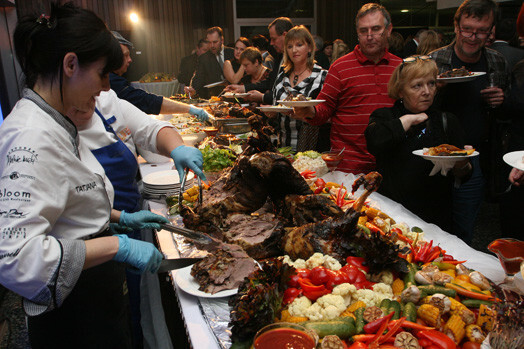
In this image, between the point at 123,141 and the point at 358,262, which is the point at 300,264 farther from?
the point at 123,141

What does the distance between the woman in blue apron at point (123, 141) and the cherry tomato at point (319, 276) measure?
1.13 meters

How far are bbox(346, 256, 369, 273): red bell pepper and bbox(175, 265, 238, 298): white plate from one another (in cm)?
58

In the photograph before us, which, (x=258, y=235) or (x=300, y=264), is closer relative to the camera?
(x=300, y=264)

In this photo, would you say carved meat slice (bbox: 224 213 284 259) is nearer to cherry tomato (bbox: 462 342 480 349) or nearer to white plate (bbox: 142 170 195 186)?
cherry tomato (bbox: 462 342 480 349)

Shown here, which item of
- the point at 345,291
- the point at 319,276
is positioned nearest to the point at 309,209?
the point at 319,276

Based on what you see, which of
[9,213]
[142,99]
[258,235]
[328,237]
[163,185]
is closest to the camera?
[9,213]

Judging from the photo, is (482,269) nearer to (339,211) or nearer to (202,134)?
(339,211)

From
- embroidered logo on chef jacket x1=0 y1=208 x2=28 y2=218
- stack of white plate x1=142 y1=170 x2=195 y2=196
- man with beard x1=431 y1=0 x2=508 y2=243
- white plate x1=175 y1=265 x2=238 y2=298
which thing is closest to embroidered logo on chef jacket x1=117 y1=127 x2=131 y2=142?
stack of white plate x1=142 y1=170 x2=195 y2=196

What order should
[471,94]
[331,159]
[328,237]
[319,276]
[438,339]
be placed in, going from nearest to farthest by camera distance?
[438,339] → [319,276] → [328,237] → [331,159] → [471,94]

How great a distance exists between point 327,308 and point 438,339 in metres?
0.41

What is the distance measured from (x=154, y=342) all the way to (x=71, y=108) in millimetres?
Answer: 1671

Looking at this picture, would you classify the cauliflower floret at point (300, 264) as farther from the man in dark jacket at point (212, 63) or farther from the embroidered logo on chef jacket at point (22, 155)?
the man in dark jacket at point (212, 63)

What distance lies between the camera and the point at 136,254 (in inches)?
63.7

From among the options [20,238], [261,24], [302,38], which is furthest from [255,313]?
[261,24]
